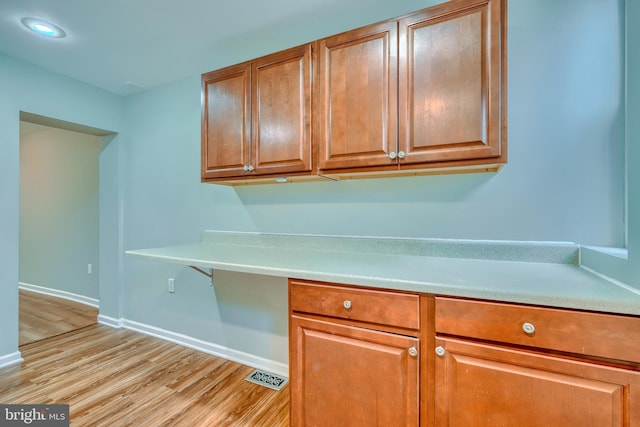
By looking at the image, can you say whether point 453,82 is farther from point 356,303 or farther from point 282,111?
point 356,303

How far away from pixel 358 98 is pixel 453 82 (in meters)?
0.43

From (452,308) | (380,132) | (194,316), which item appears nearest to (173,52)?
(380,132)

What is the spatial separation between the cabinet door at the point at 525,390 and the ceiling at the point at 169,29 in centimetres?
173

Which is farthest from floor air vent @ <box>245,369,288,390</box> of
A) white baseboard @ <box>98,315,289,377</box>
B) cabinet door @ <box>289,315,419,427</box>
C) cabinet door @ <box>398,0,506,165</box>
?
cabinet door @ <box>398,0,506,165</box>

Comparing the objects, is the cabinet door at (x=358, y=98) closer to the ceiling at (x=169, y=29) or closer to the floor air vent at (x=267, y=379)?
the ceiling at (x=169, y=29)

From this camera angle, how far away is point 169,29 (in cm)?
183

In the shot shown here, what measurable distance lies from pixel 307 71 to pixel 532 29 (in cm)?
112

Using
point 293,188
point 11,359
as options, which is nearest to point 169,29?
point 293,188

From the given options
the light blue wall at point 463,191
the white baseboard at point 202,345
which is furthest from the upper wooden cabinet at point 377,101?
the white baseboard at point 202,345

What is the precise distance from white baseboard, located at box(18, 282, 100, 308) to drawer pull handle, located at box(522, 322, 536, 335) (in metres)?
4.06

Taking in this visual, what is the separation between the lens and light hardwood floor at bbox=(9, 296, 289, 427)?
5.27 feet

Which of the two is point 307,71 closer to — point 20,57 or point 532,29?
point 532,29

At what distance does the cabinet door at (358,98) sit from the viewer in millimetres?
1378

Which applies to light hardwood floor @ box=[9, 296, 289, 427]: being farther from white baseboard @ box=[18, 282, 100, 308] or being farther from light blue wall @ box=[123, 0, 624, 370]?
white baseboard @ box=[18, 282, 100, 308]
